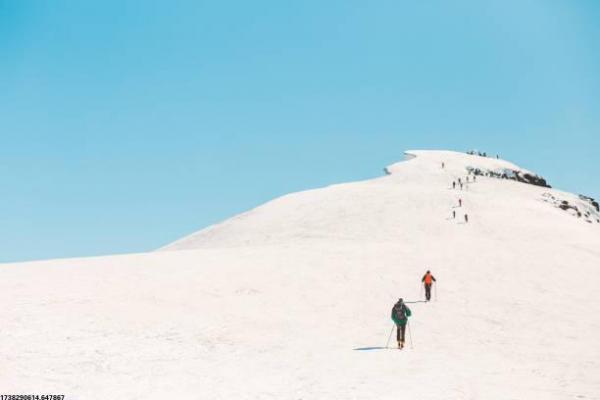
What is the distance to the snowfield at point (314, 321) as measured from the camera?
14195mm

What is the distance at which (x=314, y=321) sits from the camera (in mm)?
22078

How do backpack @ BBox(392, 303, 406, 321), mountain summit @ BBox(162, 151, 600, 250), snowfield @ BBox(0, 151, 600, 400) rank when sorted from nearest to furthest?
snowfield @ BBox(0, 151, 600, 400) → backpack @ BBox(392, 303, 406, 321) → mountain summit @ BBox(162, 151, 600, 250)

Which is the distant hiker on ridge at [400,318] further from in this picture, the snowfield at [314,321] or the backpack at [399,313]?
the snowfield at [314,321]

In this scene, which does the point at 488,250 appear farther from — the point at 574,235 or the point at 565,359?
the point at 565,359

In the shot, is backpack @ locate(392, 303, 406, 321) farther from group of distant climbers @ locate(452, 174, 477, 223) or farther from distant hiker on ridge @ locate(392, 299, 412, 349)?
group of distant climbers @ locate(452, 174, 477, 223)

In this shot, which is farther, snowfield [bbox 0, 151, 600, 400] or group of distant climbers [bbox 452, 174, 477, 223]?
group of distant climbers [bbox 452, 174, 477, 223]

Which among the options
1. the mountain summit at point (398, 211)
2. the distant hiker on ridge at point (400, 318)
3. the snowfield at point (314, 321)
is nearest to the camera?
the snowfield at point (314, 321)

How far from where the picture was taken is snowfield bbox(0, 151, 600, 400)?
14.2 meters

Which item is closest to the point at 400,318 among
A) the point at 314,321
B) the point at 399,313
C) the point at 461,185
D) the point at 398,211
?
the point at 399,313

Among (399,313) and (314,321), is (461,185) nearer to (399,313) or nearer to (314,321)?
(314,321)

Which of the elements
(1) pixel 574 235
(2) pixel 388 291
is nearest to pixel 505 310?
(2) pixel 388 291

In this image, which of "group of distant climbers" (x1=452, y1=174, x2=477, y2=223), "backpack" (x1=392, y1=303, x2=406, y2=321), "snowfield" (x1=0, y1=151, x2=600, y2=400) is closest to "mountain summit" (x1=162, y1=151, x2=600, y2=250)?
"group of distant climbers" (x1=452, y1=174, x2=477, y2=223)

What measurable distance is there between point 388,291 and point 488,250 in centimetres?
1451

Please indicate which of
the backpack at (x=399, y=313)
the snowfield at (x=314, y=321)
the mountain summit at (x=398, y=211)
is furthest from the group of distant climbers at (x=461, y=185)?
the backpack at (x=399, y=313)
